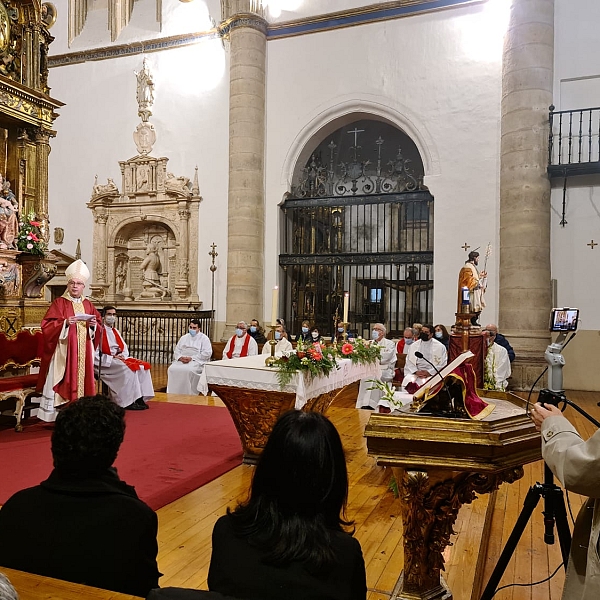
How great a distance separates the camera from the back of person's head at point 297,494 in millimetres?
1407

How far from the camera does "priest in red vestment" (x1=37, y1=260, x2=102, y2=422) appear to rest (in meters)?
6.21

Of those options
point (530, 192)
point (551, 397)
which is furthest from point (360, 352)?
point (530, 192)

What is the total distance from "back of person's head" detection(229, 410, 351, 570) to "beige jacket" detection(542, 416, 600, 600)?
71cm

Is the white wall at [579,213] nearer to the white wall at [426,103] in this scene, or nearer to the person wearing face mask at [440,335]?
the white wall at [426,103]

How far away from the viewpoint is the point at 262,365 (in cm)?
523

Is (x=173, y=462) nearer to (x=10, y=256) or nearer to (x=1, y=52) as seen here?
(x=10, y=256)

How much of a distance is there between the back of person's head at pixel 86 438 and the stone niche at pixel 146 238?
38.3 ft

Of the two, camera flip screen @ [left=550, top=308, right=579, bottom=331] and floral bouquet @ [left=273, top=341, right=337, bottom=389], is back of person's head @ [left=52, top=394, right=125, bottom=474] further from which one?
floral bouquet @ [left=273, top=341, right=337, bottom=389]

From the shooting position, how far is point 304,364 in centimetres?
495

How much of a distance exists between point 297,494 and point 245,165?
12.0 metres

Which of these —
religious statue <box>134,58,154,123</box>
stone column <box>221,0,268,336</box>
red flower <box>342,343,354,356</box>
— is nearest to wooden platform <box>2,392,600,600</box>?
red flower <box>342,343,354,356</box>

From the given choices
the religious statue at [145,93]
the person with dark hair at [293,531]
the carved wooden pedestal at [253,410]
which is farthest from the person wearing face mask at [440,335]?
the religious statue at [145,93]

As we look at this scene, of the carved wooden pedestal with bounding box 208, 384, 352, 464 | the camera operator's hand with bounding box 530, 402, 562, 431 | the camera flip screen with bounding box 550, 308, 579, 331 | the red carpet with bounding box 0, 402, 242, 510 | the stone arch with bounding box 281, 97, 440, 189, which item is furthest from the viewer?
the stone arch with bounding box 281, 97, 440, 189

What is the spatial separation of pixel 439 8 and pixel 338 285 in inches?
246
